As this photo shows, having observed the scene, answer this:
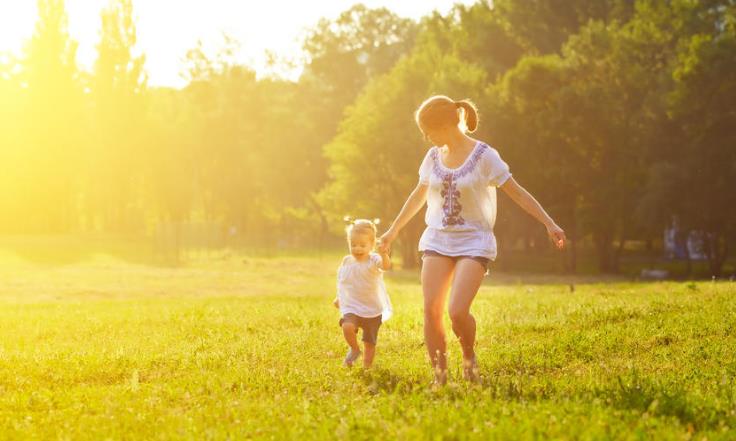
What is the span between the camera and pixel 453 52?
61.8m

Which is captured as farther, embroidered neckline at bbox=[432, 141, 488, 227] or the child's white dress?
the child's white dress

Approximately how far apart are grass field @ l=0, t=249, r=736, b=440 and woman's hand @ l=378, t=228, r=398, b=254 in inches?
47.8

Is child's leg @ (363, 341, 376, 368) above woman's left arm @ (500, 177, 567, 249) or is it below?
below

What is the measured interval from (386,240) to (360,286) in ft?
4.64

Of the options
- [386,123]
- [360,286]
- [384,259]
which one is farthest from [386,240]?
[386,123]

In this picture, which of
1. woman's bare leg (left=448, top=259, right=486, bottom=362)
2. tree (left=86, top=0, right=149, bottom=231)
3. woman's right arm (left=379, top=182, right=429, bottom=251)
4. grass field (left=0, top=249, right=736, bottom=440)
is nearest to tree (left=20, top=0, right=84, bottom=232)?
tree (left=86, top=0, right=149, bottom=231)

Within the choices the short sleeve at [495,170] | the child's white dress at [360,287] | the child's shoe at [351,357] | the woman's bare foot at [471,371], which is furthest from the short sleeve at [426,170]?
the child's shoe at [351,357]

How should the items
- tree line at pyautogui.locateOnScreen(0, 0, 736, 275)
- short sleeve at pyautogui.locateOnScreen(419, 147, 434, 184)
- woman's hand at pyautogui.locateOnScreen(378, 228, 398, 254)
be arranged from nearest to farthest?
short sleeve at pyautogui.locateOnScreen(419, 147, 434, 184) → woman's hand at pyautogui.locateOnScreen(378, 228, 398, 254) → tree line at pyautogui.locateOnScreen(0, 0, 736, 275)

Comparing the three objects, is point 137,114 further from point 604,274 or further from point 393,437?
point 393,437

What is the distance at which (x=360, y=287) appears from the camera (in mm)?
10930

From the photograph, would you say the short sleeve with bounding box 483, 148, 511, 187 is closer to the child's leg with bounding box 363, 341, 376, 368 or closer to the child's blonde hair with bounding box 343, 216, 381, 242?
the child's blonde hair with bounding box 343, 216, 381, 242

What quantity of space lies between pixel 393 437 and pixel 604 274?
159ft

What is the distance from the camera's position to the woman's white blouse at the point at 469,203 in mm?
8719

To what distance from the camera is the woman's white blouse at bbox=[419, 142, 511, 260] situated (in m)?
8.72
